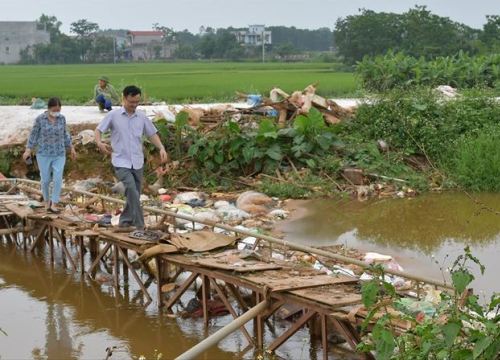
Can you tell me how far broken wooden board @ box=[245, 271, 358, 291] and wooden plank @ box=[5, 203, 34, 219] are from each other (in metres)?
4.44

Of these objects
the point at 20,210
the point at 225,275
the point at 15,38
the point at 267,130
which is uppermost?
the point at 15,38

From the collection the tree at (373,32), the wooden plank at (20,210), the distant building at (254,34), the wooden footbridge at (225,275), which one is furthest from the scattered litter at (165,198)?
the distant building at (254,34)

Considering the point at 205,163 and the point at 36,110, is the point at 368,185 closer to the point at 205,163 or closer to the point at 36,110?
the point at 205,163

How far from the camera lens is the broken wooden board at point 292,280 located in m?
6.96

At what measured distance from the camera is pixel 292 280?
23.6 feet

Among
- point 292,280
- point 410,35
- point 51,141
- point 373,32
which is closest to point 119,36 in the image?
point 373,32

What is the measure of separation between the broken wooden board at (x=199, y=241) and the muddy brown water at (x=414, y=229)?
2555 mm

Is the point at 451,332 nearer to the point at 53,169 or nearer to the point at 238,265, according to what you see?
the point at 238,265

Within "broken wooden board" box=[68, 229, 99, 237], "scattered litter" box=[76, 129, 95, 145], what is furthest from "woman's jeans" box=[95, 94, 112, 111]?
"broken wooden board" box=[68, 229, 99, 237]

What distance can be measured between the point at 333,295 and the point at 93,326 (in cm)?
273

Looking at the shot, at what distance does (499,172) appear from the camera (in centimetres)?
1534

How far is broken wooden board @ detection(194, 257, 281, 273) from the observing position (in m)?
7.51

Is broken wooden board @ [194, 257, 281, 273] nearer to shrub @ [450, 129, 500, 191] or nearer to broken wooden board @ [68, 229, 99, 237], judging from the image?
broken wooden board @ [68, 229, 99, 237]

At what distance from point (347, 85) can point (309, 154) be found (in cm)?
1641
